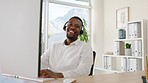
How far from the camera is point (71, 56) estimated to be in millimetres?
1945

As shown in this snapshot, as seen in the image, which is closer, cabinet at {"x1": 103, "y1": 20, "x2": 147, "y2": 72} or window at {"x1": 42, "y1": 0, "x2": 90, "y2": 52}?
cabinet at {"x1": 103, "y1": 20, "x2": 147, "y2": 72}

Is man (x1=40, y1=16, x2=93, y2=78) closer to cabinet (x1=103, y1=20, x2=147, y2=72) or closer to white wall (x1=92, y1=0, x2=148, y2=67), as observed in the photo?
cabinet (x1=103, y1=20, x2=147, y2=72)

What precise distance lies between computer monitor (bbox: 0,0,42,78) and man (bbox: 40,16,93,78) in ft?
3.08

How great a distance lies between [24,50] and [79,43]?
1.28 metres

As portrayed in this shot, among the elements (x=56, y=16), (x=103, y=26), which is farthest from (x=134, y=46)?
(x=56, y=16)

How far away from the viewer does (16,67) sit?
0.79m

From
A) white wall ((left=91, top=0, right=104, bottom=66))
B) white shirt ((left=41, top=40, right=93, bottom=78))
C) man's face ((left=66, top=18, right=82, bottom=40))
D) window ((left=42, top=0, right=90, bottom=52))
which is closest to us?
white shirt ((left=41, top=40, right=93, bottom=78))

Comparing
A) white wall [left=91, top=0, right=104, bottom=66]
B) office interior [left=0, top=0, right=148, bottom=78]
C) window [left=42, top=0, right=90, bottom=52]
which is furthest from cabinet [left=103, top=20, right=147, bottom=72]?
window [left=42, top=0, right=90, bottom=52]

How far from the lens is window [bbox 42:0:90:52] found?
418 cm

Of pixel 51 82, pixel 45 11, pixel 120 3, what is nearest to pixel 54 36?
pixel 45 11

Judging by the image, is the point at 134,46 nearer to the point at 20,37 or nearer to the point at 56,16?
the point at 56,16

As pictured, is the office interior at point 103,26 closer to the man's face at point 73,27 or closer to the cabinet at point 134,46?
Answer: the cabinet at point 134,46

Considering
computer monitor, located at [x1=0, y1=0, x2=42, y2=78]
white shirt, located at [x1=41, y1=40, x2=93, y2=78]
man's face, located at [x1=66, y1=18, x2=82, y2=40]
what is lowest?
white shirt, located at [x1=41, y1=40, x2=93, y2=78]

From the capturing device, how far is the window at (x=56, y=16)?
4.18 m
